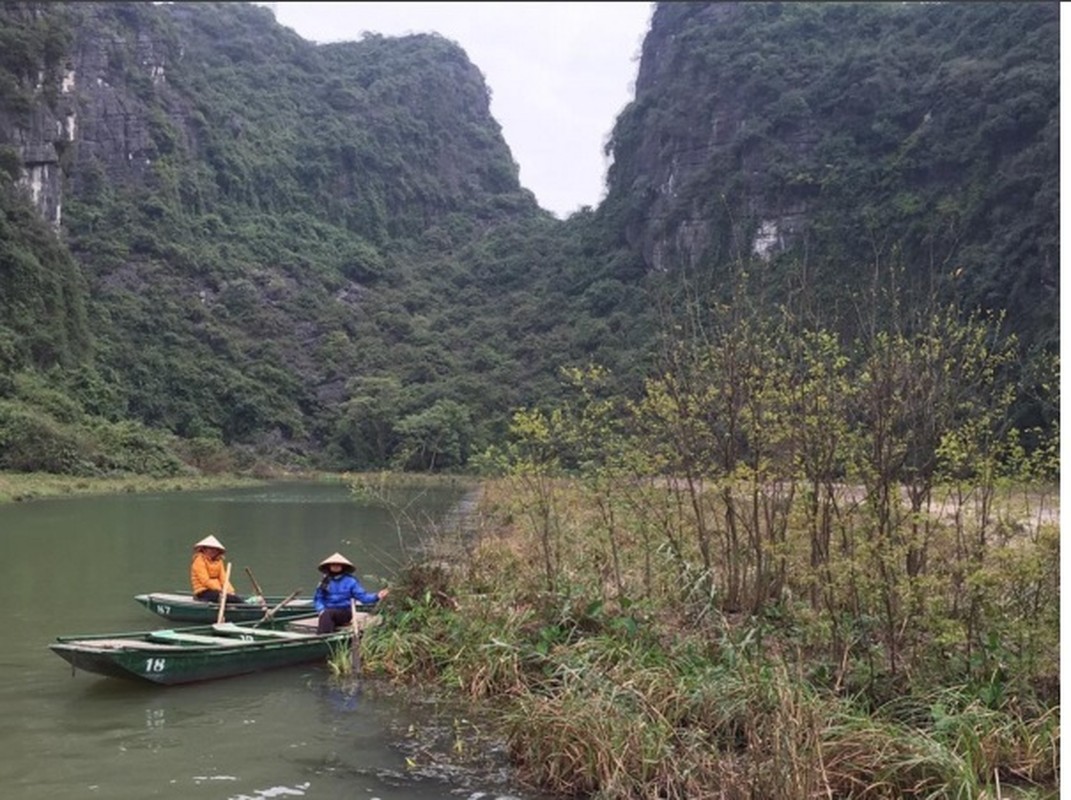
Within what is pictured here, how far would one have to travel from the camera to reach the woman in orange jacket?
1127 centimetres

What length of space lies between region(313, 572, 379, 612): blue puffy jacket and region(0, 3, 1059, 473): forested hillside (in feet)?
71.1

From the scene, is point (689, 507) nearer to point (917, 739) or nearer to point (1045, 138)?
point (917, 739)

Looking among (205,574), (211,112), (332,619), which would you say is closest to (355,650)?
(332,619)

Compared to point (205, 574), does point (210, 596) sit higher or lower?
lower

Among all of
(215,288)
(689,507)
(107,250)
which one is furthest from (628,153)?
(689,507)

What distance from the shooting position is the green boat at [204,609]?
35.8ft

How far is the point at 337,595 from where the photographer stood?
9.71 meters

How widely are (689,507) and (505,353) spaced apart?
202 feet

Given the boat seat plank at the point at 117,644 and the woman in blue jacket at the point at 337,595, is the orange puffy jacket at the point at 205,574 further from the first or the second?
the boat seat plank at the point at 117,644

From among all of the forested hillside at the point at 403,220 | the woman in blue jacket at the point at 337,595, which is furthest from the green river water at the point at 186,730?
the forested hillside at the point at 403,220

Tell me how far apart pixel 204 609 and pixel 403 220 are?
92219 millimetres

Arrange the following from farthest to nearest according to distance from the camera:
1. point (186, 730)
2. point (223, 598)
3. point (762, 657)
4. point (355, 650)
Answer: point (223, 598)
point (355, 650)
point (186, 730)
point (762, 657)

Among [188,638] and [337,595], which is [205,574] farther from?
[188,638]

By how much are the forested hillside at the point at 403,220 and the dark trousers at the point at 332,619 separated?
859 inches
